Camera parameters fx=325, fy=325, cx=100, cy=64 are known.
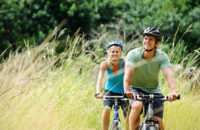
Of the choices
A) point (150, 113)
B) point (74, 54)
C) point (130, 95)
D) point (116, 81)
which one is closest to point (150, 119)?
point (150, 113)

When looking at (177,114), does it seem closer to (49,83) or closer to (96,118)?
(96,118)

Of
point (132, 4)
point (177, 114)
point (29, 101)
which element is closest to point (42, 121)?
point (29, 101)

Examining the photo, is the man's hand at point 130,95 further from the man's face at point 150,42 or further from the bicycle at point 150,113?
the man's face at point 150,42

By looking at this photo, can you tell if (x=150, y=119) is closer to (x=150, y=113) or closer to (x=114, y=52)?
(x=150, y=113)

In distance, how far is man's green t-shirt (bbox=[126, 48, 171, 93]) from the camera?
3.96m

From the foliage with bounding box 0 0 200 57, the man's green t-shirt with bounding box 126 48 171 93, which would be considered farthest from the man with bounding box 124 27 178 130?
the foliage with bounding box 0 0 200 57

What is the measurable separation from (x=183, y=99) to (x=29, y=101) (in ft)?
8.90

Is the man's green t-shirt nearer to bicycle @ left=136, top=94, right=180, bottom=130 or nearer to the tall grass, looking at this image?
bicycle @ left=136, top=94, right=180, bottom=130

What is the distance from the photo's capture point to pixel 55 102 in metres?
4.06

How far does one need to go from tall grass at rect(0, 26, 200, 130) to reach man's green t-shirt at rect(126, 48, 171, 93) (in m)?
0.79

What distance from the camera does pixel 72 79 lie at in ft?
17.2

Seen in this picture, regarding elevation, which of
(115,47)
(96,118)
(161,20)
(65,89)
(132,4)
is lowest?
(96,118)

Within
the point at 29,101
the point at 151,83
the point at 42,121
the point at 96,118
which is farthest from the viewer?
the point at 96,118

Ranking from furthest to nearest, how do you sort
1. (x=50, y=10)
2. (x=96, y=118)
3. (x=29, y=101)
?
(x=50, y=10), (x=96, y=118), (x=29, y=101)
